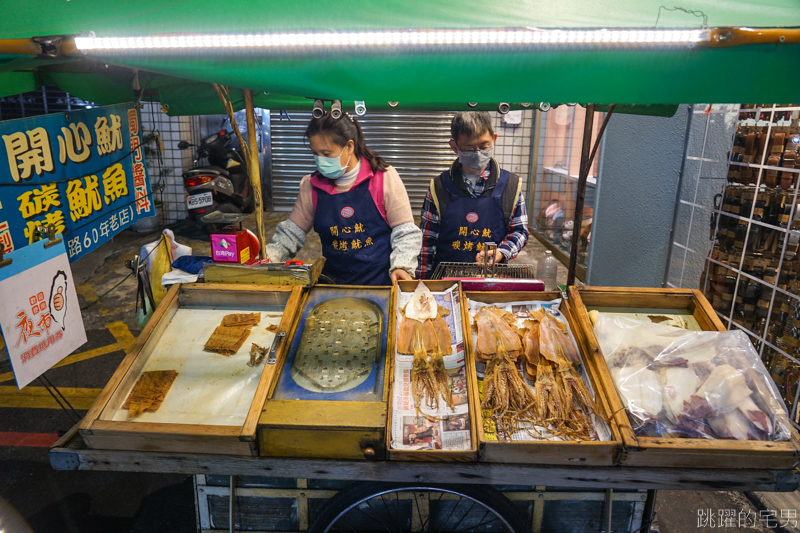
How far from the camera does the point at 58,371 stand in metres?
4.95

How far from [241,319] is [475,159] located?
202 centimetres

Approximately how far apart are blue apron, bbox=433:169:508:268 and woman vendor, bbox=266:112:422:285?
0.54 meters

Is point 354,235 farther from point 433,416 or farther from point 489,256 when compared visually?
point 433,416

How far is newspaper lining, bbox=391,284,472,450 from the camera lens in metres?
2.02

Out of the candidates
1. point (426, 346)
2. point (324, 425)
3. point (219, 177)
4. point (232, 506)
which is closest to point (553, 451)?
point (426, 346)

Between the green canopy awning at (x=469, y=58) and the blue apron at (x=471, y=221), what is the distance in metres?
2.07

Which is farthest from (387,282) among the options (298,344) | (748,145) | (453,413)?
(748,145)

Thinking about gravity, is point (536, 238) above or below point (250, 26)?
below

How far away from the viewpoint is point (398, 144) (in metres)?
10.3

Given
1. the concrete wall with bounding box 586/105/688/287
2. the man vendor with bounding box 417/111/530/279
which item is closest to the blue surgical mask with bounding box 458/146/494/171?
the man vendor with bounding box 417/111/530/279

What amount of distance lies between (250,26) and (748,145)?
422cm

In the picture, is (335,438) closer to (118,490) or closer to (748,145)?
(118,490)

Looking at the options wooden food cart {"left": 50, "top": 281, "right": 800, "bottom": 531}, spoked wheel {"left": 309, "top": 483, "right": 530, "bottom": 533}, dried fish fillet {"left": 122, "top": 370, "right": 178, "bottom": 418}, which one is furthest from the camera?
spoked wheel {"left": 309, "top": 483, "right": 530, "bottom": 533}

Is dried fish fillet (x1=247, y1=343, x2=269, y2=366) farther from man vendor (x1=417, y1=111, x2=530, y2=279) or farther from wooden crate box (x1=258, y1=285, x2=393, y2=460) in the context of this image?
man vendor (x1=417, y1=111, x2=530, y2=279)
